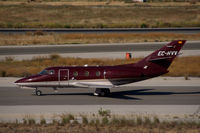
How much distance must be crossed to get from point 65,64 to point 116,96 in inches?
519

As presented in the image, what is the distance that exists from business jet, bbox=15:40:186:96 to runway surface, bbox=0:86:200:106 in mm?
904

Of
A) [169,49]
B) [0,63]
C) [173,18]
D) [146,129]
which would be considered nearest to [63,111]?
[146,129]

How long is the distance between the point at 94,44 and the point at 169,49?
27.4 meters

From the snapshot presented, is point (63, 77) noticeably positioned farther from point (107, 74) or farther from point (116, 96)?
point (116, 96)

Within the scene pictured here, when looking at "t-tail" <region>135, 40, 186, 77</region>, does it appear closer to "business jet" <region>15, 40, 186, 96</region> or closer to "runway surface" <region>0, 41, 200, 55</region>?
"business jet" <region>15, 40, 186, 96</region>

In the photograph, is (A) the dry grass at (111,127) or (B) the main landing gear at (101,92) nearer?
(A) the dry grass at (111,127)

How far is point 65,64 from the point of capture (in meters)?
39.8

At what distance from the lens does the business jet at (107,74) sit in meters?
26.8

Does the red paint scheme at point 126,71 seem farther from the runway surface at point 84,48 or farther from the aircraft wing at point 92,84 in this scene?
the runway surface at point 84,48

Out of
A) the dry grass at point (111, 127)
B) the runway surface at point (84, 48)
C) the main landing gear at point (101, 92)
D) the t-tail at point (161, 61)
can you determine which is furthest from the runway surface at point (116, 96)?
the runway surface at point (84, 48)

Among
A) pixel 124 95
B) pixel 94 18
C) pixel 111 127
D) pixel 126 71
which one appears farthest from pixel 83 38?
pixel 111 127

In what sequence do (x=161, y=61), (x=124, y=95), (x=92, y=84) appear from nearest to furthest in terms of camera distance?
(x=92, y=84) < (x=161, y=61) < (x=124, y=95)

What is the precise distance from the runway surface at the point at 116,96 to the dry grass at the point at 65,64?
6063 mm

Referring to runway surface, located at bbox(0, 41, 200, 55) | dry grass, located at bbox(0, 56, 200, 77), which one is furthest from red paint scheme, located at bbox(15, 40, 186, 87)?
runway surface, located at bbox(0, 41, 200, 55)
